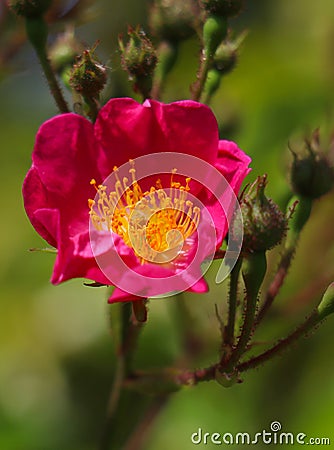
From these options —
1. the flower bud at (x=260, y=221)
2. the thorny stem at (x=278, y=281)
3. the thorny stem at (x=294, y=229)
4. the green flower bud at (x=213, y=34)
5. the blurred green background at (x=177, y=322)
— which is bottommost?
the blurred green background at (x=177, y=322)

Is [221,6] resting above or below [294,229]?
above

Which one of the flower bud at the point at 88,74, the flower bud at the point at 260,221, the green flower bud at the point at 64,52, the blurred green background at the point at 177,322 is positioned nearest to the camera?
the flower bud at the point at 260,221

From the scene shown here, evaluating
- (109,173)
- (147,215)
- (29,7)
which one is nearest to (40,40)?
(29,7)

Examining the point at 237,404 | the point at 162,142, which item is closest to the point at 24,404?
the point at 237,404

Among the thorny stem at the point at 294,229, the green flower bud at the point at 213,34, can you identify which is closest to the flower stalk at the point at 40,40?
the green flower bud at the point at 213,34

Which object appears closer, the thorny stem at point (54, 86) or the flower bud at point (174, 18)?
the thorny stem at point (54, 86)

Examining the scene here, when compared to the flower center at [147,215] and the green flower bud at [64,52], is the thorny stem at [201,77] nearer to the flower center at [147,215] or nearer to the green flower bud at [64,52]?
the flower center at [147,215]

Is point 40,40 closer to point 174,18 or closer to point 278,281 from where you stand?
point 174,18

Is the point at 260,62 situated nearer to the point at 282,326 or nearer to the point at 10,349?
the point at 282,326
